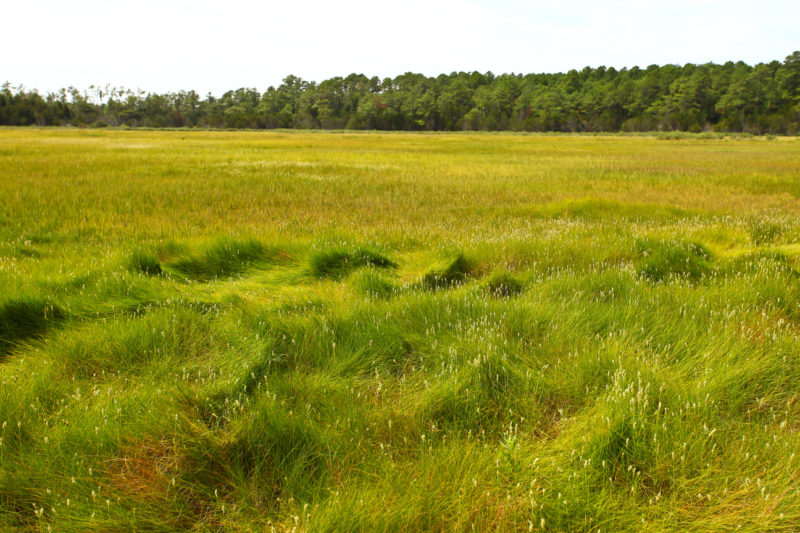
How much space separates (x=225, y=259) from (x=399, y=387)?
192 inches

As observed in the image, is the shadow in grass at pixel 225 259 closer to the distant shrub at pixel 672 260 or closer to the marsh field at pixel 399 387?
the marsh field at pixel 399 387

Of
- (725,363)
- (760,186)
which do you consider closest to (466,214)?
(725,363)

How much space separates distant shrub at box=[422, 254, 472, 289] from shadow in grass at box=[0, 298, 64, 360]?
13.4ft

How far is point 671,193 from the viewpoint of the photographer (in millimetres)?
16500

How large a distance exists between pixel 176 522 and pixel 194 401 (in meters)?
0.94

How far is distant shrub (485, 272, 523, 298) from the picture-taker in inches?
234

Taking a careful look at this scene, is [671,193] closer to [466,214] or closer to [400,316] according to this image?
[466,214]

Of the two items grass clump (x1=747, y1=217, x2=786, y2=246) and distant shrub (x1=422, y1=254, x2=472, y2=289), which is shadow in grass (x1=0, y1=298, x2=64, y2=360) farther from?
grass clump (x1=747, y1=217, x2=786, y2=246)

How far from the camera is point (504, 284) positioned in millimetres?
6078

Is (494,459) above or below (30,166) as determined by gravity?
below

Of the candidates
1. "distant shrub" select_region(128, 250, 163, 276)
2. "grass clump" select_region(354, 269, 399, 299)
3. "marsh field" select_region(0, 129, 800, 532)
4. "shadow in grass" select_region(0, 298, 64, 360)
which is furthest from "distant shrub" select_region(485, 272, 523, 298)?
"shadow in grass" select_region(0, 298, 64, 360)

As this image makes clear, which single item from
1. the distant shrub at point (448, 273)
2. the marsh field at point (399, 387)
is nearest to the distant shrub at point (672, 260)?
the marsh field at point (399, 387)

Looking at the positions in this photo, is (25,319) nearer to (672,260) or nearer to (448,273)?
(448,273)

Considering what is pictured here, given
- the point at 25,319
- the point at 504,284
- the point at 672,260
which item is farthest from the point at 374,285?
the point at 672,260
